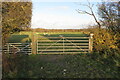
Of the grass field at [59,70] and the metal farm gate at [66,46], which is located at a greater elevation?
the metal farm gate at [66,46]

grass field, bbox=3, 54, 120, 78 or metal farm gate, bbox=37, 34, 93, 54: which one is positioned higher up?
metal farm gate, bbox=37, 34, 93, 54

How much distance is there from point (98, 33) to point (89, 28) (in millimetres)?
1314

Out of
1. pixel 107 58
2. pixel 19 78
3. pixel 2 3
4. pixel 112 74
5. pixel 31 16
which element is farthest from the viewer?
pixel 31 16

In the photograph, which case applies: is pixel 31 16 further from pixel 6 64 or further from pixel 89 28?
pixel 6 64

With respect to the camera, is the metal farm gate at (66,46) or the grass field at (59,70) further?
the metal farm gate at (66,46)

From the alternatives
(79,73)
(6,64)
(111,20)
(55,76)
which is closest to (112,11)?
(111,20)

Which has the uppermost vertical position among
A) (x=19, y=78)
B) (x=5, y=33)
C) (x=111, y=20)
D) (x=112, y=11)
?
(x=112, y=11)

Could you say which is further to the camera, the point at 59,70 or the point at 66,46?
the point at 66,46

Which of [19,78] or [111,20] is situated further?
[111,20]

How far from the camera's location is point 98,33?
9.08 metres

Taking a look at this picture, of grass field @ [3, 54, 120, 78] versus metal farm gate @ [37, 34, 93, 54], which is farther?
metal farm gate @ [37, 34, 93, 54]

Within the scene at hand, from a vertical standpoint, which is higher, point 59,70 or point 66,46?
point 66,46

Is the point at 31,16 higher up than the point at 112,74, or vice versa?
the point at 31,16

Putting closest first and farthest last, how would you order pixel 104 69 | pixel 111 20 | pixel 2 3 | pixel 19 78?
1. pixel 19 78
2. pixel 104 69
3. pixel 2 3
4. pixel 111 20
